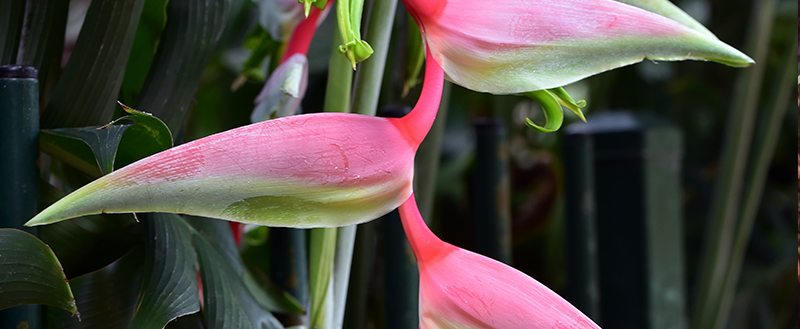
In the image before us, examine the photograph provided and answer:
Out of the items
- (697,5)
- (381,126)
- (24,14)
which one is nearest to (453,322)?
(381,126)

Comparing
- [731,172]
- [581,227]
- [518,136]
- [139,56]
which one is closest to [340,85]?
[139,56]

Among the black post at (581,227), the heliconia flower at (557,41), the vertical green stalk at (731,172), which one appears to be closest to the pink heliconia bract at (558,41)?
the heliconia flower at (557,41)

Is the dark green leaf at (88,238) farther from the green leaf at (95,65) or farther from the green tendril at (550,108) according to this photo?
the green tendril at (550,108)

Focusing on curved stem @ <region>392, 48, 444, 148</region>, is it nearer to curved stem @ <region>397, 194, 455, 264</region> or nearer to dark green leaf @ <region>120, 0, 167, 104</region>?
curved stem @ <region>397, 194, 455, 264</region>

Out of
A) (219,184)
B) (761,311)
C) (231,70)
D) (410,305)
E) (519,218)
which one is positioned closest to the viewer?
(219,184)

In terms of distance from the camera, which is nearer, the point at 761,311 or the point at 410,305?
the point at 410,305

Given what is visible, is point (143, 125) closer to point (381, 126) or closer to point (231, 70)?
point (381, 126)

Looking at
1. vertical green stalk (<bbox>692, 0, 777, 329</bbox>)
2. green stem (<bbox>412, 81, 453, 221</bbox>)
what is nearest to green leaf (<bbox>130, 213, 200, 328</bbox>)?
green stem (<bbox>412, 81, 453, 221</bbox>)

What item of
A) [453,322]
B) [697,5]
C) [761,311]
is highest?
[697,5]
